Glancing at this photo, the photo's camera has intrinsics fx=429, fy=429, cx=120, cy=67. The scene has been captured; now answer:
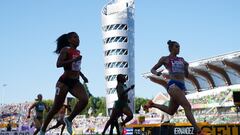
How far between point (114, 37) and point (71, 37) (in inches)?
4452

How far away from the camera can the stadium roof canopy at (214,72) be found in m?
68.7

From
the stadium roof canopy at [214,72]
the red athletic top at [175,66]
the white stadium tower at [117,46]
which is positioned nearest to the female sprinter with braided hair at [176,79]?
the red athletic top at [175,66]

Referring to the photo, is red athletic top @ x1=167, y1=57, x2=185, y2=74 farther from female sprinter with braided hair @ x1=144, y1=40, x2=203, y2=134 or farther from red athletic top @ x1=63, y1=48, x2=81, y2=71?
red athletic top @ x1=63, y1=48, x2=81, y2=71

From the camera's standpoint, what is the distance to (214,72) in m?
77.3

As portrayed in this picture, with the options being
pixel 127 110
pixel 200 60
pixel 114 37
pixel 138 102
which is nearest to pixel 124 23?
pixel 114 37

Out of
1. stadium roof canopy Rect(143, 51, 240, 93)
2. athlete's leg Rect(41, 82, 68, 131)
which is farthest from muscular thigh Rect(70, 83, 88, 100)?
stadium roof canopy Rect(143, 51, 240, 93)

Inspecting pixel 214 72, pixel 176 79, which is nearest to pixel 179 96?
pixel 176 79

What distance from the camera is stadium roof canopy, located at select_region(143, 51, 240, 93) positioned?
68.7 m

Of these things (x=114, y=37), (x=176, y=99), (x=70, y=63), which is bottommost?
(x=176, y=99)

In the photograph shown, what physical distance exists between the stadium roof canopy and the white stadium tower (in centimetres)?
3074

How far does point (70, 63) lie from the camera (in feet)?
24.4

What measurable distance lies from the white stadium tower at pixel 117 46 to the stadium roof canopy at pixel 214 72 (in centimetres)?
3074

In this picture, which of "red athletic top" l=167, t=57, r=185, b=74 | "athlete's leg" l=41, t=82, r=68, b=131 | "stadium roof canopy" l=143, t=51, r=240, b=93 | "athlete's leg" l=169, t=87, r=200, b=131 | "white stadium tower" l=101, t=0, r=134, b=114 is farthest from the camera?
"white stadium tower" l=101, t=0, r=134, b=114

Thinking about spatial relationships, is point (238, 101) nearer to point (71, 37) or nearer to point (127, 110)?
point (127, 110)
